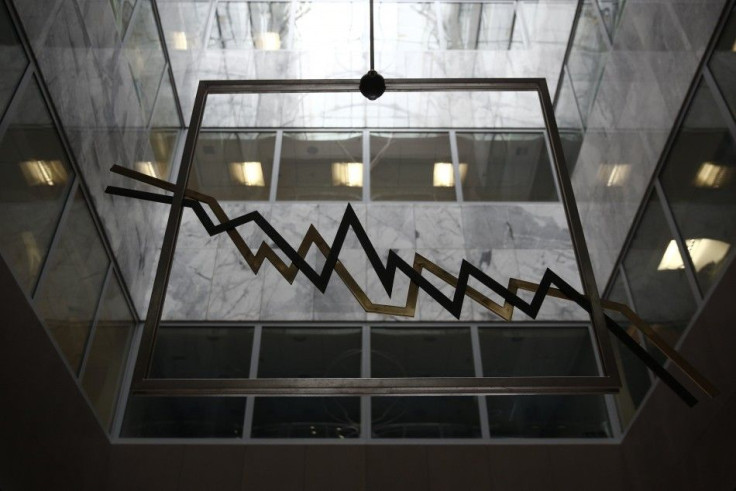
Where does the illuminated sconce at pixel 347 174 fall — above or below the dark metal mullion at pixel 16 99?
above

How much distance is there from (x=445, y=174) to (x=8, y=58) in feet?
29.3

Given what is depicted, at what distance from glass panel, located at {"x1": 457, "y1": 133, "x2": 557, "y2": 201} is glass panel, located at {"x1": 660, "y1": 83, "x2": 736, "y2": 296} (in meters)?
4.36

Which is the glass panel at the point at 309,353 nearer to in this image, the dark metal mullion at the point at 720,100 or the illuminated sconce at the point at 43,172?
the illuminated sconce at the point at 43,172

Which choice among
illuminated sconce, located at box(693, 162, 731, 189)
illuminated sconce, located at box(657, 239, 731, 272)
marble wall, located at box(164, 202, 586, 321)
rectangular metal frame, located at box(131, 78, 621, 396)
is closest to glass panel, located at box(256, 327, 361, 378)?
marble wall, located at box(164, 202, 586, 321)

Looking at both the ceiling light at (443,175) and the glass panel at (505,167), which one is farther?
the ceiling light at (443,175)

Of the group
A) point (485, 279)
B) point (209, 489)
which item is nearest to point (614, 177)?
point (485, 279)

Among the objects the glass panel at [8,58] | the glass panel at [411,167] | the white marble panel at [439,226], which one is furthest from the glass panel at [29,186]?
the glass panel at [411,167]

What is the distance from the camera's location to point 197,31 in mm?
15852

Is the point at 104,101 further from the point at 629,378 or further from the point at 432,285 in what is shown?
the point at 629,378

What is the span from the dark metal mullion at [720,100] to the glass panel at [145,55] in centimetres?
874

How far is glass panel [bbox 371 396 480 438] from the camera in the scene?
405 inches

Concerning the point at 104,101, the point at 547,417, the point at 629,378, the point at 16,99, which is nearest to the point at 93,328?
the point at 104,101

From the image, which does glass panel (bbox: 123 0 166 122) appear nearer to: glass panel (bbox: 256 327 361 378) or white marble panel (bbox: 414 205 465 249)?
glass panel (bbox: 256 327 361 378)

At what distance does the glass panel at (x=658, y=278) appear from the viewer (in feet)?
29.8
